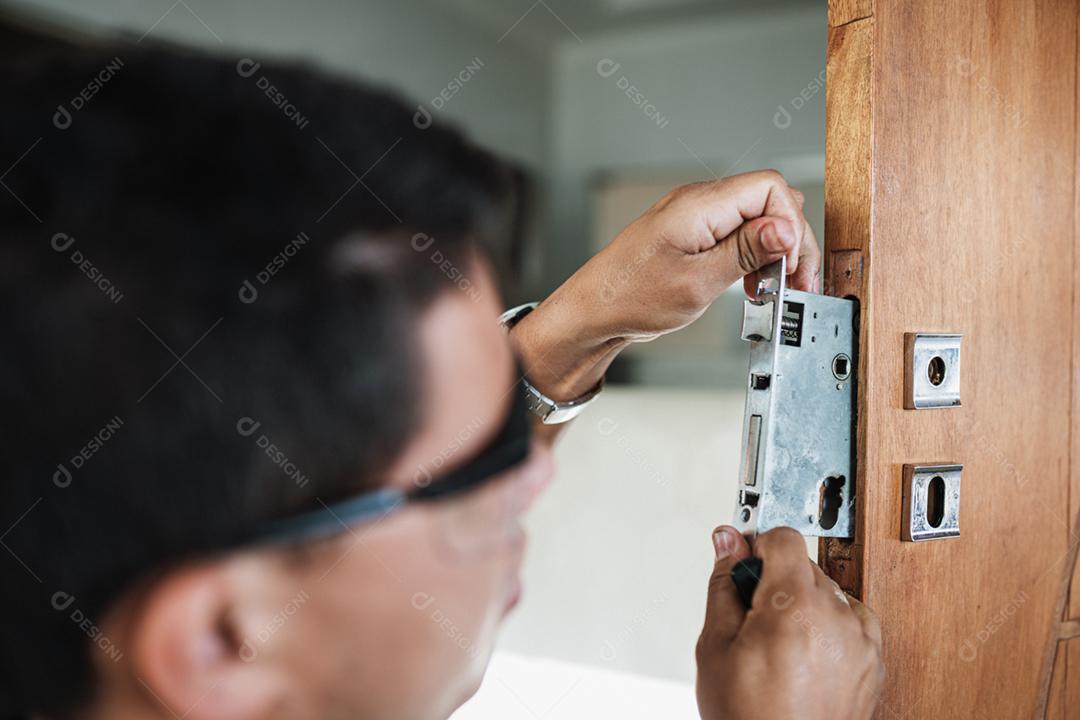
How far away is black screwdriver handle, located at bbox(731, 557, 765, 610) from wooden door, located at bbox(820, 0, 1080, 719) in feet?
0.30

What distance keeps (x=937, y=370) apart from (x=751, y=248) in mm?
172

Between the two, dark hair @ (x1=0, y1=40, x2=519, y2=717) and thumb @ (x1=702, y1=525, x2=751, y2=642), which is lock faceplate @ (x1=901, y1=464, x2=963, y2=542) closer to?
thumb @ (x1=702, y1=525, x2=751, y2=642)

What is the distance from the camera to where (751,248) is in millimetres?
675

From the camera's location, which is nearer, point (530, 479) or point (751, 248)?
point (530, 479)

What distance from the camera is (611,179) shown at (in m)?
2.25

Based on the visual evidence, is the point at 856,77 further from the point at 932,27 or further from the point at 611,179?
the point at 611,179

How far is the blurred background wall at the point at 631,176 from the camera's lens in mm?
2021

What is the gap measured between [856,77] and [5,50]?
1065 millimetres

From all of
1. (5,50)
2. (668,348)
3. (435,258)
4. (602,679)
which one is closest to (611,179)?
(668,348)

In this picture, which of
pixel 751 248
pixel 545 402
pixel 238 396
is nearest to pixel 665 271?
pixel 751 248

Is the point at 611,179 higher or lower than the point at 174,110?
higher

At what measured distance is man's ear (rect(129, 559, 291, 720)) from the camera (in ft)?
1.17

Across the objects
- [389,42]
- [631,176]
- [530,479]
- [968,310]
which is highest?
[389,42]

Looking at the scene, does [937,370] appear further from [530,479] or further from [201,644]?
[201,644]
